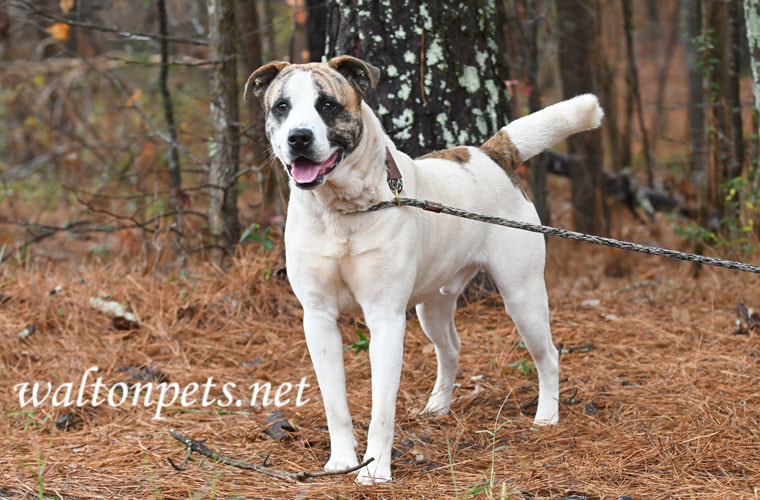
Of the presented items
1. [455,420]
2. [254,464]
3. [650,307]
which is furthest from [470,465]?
[650,307]

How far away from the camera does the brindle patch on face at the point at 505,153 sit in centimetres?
406

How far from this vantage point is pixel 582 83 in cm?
861

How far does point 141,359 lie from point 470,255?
223 centimetres

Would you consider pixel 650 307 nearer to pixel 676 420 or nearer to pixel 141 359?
pixel 676 420

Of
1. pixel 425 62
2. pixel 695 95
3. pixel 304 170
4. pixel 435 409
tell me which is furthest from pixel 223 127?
pixel 695 95

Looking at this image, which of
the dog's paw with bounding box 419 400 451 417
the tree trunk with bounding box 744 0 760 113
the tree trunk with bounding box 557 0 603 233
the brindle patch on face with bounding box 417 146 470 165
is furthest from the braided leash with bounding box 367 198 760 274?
the tree trunk with bounding box 557 0 603 233

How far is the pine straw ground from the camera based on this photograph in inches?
121

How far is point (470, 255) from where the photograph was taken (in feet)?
12.5

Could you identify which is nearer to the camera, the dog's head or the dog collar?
the dog's head

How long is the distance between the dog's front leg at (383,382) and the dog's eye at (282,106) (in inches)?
34.4

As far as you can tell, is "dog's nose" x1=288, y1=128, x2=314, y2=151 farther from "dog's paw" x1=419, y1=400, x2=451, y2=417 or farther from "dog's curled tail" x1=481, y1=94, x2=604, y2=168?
"dog's paw" x1=419, y1=400, x2=451, y2=417

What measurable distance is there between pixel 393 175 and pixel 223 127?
3103 mm

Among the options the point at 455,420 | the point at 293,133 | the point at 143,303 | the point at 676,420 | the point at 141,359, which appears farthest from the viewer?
the point at 143,303

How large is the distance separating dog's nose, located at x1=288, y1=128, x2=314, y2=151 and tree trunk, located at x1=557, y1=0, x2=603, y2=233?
5448 millimetres
